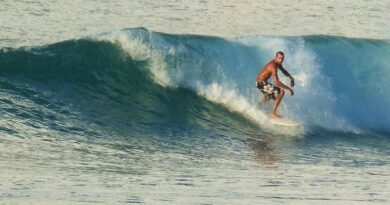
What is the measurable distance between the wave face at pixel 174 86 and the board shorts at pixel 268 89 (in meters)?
0.59

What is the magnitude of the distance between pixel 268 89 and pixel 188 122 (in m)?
1.45

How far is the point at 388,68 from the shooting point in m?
23.7

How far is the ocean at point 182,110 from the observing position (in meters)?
12.4

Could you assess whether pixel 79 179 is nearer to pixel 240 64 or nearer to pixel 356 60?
pixel 240 64

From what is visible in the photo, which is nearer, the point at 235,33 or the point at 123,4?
the point at 235,33

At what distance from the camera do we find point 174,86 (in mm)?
20109

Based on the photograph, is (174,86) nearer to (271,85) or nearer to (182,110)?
(182,110)

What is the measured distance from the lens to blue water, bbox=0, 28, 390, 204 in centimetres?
1234

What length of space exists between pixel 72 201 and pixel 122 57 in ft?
31.9

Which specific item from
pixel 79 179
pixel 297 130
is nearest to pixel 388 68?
pixel 297 130

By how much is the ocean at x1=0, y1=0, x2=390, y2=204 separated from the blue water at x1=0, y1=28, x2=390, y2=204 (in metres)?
0.03

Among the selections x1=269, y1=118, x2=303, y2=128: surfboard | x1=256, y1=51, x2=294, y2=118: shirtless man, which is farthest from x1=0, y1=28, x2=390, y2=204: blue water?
x1=256, y1=51, x2=294, y2=118: shirtless man

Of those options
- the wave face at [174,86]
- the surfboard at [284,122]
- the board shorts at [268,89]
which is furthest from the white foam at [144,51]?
the surfboard at [284,122]

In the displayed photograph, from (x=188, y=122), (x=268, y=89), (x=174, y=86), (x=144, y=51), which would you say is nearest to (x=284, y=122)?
(x=268, y=89)
